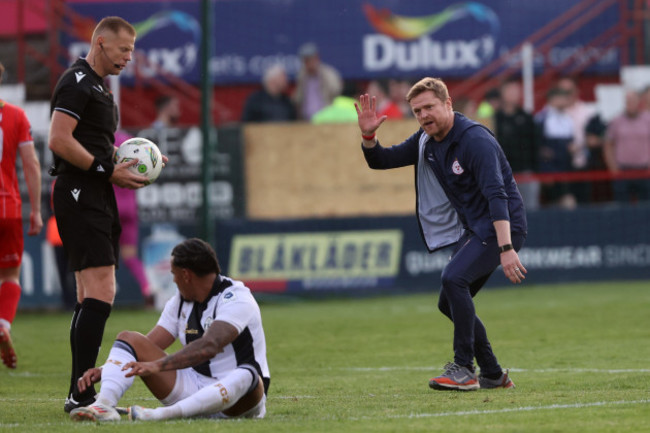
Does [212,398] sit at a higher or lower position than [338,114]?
lower

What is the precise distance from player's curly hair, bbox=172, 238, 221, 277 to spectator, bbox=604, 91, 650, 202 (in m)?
13.6

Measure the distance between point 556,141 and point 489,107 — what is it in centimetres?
151

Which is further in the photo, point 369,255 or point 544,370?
point 369,255

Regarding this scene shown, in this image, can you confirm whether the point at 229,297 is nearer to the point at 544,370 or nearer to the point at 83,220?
the point at 83,220

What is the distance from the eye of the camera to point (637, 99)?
19.8 m

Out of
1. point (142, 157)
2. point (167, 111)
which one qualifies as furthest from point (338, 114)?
point (142, 157)

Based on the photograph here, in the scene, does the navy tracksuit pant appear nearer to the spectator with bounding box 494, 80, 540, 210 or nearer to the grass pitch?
the grass pitch

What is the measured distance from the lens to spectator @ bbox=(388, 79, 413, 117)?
20406 mm

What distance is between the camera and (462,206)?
8.64 meters

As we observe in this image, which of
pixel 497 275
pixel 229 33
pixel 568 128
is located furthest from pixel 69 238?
pixel 229 33

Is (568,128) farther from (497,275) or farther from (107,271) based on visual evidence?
(107,271)

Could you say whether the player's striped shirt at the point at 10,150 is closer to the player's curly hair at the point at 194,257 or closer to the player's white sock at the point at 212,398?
the player's curly hair at the point at 194,257

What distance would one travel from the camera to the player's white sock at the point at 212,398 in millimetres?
Result: 6699

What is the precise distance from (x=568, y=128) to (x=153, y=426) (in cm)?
1437
